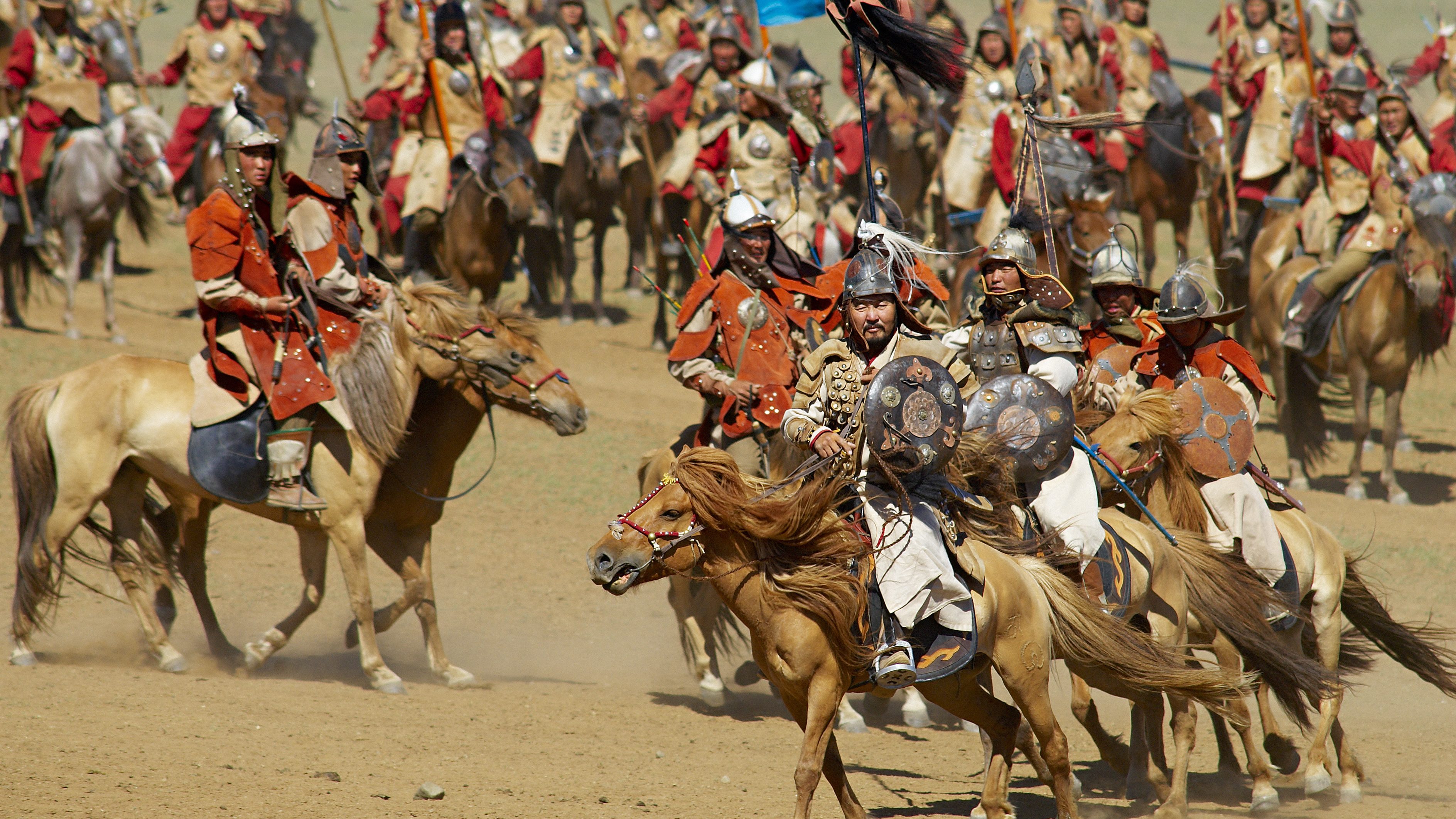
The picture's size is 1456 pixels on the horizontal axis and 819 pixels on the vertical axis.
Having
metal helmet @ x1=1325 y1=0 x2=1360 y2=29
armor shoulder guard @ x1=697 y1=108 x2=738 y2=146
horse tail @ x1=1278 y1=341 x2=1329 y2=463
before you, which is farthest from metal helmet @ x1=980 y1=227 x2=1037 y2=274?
metal helmet @ x1=1325 y1=0 x2=1360 y2=29

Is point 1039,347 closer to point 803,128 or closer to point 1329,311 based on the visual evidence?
point 803,128

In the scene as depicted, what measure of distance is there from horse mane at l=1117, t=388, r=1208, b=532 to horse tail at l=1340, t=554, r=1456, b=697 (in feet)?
3.38

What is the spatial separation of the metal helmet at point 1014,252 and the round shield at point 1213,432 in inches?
31.4

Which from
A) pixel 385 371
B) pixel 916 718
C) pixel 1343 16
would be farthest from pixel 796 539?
pixel 1343 16

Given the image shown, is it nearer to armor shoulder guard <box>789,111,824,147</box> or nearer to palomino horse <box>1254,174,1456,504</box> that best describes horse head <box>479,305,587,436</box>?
armor shoulder guard <box>789,111,824,147</box>

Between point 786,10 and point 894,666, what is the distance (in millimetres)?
3837

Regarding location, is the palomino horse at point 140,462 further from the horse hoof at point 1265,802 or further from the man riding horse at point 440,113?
the man riding horse at point 440,113

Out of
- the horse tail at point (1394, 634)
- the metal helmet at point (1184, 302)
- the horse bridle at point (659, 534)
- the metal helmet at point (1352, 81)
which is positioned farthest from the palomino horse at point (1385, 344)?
the horse bridle at point (659, 534)

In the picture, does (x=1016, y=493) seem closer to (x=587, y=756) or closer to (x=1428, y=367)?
(x=587, y=756)

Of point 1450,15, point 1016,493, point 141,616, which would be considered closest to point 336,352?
point 141,616

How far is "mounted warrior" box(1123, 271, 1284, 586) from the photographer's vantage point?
6.27 metres

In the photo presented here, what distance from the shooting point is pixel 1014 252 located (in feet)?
20.5

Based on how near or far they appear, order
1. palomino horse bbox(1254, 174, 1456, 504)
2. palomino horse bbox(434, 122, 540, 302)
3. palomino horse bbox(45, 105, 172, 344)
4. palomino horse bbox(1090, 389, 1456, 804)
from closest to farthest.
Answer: palomino horse bbox(1090, 389, 1456, 804) < palomino horse bbox(1254, 174, 1456, 504) < palomino horse bbox(45, 105, 172, 344) < palomino horse bbox(434, 122, 540, 302)

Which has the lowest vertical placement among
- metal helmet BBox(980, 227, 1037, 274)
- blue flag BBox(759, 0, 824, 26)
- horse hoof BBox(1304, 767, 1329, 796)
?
horse hoof BBox(1304, 767, 1329, 796)
